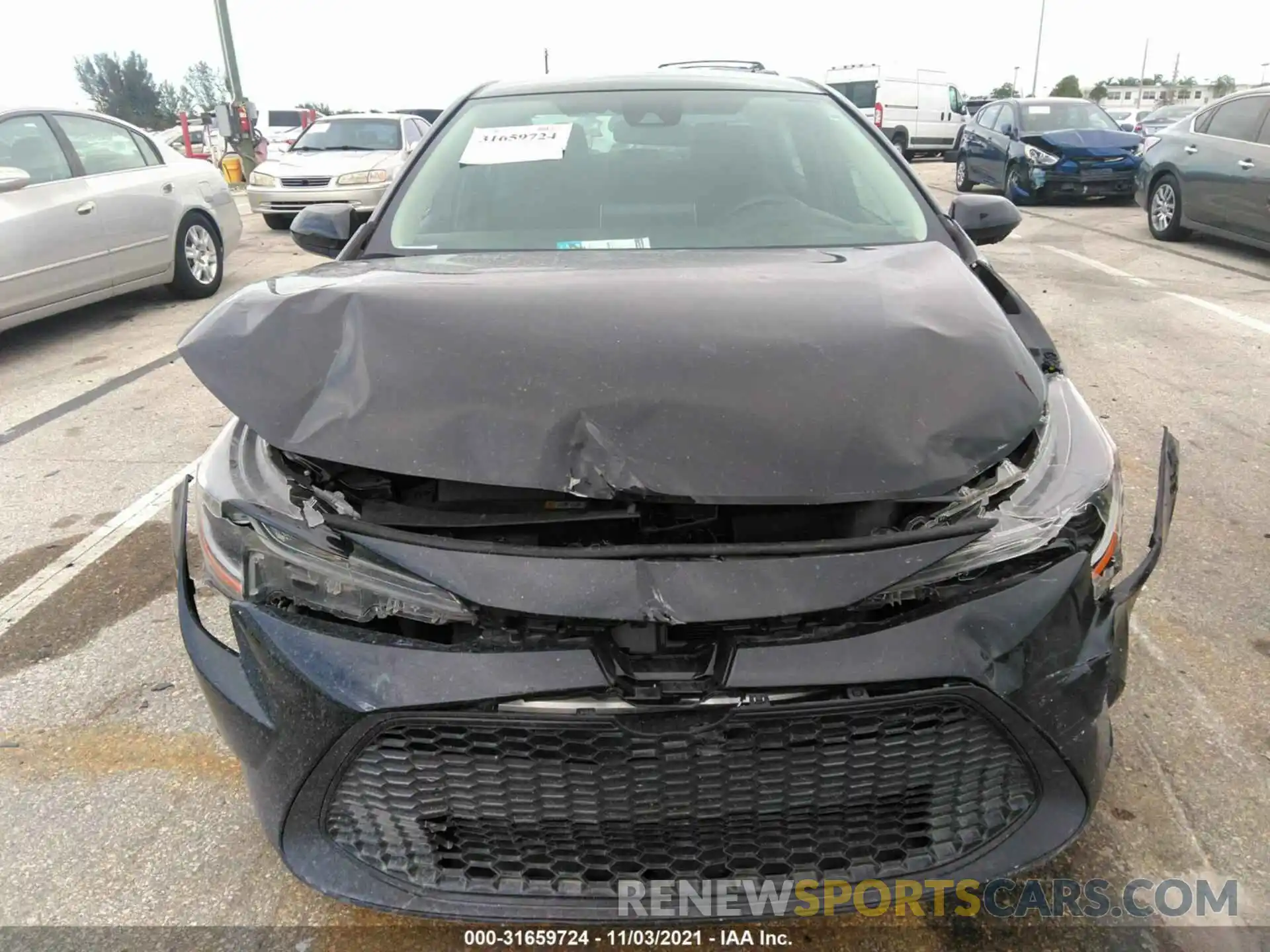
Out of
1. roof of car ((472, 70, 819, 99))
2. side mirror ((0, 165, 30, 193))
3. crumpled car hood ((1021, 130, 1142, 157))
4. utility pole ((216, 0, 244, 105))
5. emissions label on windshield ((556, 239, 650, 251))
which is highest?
utility pole ((216, 0, 244, 105))

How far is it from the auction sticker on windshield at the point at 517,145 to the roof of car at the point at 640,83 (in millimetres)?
287

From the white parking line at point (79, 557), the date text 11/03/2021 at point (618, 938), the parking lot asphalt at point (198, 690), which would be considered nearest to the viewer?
the date text 11/03/2021 at point (618, 938)

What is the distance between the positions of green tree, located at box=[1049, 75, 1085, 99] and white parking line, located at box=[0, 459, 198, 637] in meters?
65.8

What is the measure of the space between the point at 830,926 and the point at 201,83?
69093 millimetres

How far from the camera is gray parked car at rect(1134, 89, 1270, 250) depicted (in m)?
7.73

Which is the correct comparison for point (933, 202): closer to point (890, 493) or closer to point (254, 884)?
point (890, 493)

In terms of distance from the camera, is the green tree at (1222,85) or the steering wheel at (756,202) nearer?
the steering wheel at (756,202)

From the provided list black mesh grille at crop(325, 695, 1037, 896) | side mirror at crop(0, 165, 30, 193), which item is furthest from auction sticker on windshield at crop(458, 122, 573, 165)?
side mirror at crop(0, 165, 30, 193)

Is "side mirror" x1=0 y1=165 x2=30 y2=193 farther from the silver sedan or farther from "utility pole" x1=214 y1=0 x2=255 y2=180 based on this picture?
"utility pole" x1=214 y1=0 x2=255 y2=180

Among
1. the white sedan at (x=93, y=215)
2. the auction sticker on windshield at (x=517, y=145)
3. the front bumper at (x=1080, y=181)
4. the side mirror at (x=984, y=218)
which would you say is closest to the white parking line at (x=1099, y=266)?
the front bumper at (x=1080, y=181)

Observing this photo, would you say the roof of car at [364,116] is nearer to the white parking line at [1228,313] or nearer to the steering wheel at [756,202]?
the white parking line at [1228,313]

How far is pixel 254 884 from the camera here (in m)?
1.91

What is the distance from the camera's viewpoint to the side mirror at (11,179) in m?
5.20

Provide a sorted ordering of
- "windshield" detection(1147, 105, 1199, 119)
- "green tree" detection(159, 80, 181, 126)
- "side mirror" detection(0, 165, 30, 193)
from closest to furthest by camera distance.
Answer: "side mirror" detection(0, 165, 30, 193) < "windshield" detection(1147, 105, 1199, 119) < "green tree" detection(159, 80, 181, 126)
